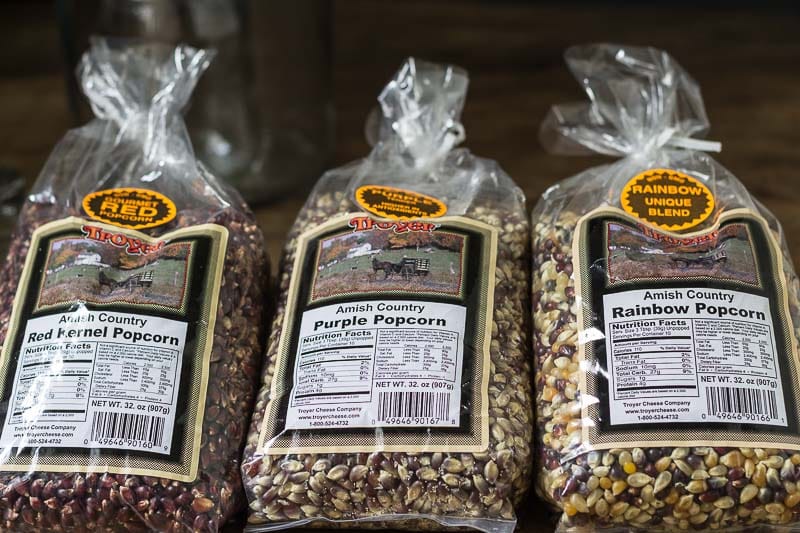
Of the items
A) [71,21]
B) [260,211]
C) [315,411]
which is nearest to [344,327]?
[315,411]

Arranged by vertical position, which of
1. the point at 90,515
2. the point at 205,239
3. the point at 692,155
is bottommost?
the point at 90,515

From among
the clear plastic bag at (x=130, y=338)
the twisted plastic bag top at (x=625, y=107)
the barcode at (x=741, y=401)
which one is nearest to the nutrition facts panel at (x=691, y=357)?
the barcode at (x=741, y=401)

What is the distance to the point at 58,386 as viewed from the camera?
90cm

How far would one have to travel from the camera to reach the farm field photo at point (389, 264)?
3.12 ft

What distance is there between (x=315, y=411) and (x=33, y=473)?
0.24 metres

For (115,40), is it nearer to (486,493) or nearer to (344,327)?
(344,327)

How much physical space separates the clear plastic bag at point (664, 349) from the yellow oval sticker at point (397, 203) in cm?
11

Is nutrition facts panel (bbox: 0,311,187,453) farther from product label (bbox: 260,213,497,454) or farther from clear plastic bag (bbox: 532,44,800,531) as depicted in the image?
clear plastic bag (bbox: 532,44,800,531)

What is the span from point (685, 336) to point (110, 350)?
51 cm

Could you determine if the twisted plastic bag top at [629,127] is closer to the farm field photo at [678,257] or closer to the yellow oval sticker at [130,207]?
the farm field photo at [678,257]

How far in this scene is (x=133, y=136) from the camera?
1.11 meters

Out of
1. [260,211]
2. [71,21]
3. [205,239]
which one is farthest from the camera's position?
[260,211]

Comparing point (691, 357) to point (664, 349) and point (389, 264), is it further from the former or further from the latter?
point (389, 264)

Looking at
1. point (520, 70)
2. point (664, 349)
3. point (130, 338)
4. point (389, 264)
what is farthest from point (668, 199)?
point (520, 70)
